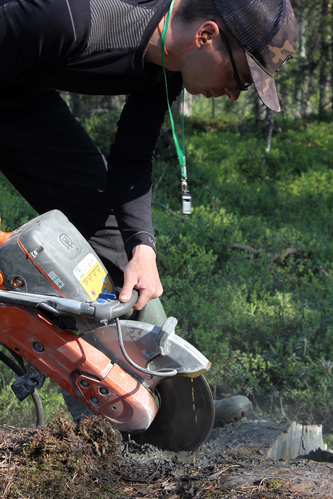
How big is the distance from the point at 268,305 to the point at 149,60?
98.5 inches

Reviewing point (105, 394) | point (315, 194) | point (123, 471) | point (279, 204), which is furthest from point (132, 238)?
point (315, 194)

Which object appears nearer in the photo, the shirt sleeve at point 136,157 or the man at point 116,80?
the man at point 116,80

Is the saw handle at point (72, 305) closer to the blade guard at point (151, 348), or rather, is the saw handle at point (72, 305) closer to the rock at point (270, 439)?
the blade guard at point (151, 348)

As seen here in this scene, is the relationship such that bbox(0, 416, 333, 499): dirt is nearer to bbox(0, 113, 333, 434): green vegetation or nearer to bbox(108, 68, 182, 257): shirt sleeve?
bbox(108, 68, 182, 257): shirt sleeve

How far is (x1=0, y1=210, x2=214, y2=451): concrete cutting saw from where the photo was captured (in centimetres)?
173

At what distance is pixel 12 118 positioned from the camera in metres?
2.00

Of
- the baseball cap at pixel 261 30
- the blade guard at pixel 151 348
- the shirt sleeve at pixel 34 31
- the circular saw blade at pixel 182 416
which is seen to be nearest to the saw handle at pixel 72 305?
the blade guard at pixel 151 348

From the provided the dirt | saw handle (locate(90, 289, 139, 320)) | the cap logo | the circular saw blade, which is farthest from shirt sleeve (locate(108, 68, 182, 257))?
the dirt

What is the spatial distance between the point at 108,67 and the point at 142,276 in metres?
0.83

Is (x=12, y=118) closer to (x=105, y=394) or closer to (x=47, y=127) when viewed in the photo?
(x=47, y=127)

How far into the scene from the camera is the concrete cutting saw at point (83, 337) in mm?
1731

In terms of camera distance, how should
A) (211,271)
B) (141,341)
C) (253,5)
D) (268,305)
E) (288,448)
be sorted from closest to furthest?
1. (253,5)
2. (141,341)
3. (288,448)
4. (268,305)
5. (211,271)

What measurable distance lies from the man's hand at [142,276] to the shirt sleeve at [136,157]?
0.13 meters

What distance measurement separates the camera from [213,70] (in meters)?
1.62
